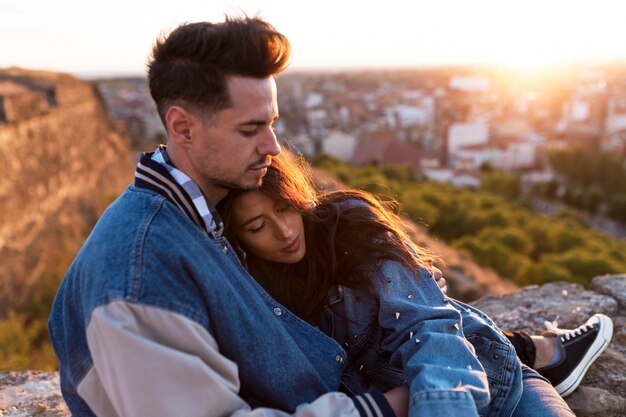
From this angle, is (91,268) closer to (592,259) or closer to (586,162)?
(592,259)

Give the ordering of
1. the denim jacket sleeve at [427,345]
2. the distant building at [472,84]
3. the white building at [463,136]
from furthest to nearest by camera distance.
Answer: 1. the distant building at [472,84]
2. the white building at [463,136]
3. the denim jacket sleeve at [427,345]

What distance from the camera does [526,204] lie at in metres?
28.0

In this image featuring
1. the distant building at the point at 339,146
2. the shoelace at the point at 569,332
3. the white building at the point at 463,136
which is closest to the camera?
the shoelace at the point at 569,332

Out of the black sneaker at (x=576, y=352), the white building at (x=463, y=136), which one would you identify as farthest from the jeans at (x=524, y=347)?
the white building at (x=463, y=136)

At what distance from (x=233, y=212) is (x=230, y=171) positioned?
206mm

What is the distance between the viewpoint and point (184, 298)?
1.25 metres

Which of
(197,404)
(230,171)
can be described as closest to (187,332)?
(197,404)

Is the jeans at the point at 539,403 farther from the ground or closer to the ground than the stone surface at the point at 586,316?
farther from the ground

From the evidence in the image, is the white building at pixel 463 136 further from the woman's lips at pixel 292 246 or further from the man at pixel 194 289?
the man at pixel 194 289

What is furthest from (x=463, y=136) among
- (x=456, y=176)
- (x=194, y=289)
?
(x=194, y=289)

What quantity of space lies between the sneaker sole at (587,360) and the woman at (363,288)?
0.37 m

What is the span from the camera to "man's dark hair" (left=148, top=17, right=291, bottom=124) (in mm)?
1399

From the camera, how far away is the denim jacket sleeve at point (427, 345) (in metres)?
1.36

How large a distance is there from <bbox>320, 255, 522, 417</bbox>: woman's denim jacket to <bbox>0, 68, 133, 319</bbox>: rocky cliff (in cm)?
645
